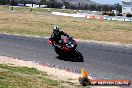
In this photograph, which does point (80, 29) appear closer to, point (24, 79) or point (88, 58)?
point (88, 58)

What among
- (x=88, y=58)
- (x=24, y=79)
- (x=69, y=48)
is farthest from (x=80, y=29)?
(x=24, y=79)

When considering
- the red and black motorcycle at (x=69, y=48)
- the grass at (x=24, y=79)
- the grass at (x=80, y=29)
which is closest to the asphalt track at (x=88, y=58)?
the red and black motorcycle at (x=69, y=48)

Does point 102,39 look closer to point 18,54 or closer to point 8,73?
point 18,54

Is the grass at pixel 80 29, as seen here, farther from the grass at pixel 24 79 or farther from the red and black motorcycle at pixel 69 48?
the grass at pixel 24 79

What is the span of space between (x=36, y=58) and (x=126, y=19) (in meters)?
41.4

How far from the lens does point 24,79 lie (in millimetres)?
12938

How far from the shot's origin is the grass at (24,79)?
39.2ft

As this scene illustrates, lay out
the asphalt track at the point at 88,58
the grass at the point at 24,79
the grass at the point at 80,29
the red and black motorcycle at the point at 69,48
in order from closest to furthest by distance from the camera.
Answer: the grass at the point at 24,79 → the asphalt track at the point at 88,58 → the red and black motorcycle at the point at 69,48 → the grass at the point at 80,29


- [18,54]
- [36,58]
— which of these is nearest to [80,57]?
[36,58]

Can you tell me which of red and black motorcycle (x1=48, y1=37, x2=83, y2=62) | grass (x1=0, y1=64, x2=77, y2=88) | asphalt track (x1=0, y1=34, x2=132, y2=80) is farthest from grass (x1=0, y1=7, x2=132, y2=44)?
grass (x1=0, y1=64, x2=77, y2=88)

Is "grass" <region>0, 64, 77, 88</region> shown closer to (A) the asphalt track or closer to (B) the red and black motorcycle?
(A) the asphalt track

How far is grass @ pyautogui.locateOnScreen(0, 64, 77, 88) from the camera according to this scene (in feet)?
39.2

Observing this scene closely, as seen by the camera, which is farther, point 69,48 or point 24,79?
point 69,48

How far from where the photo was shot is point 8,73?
46.3ft
